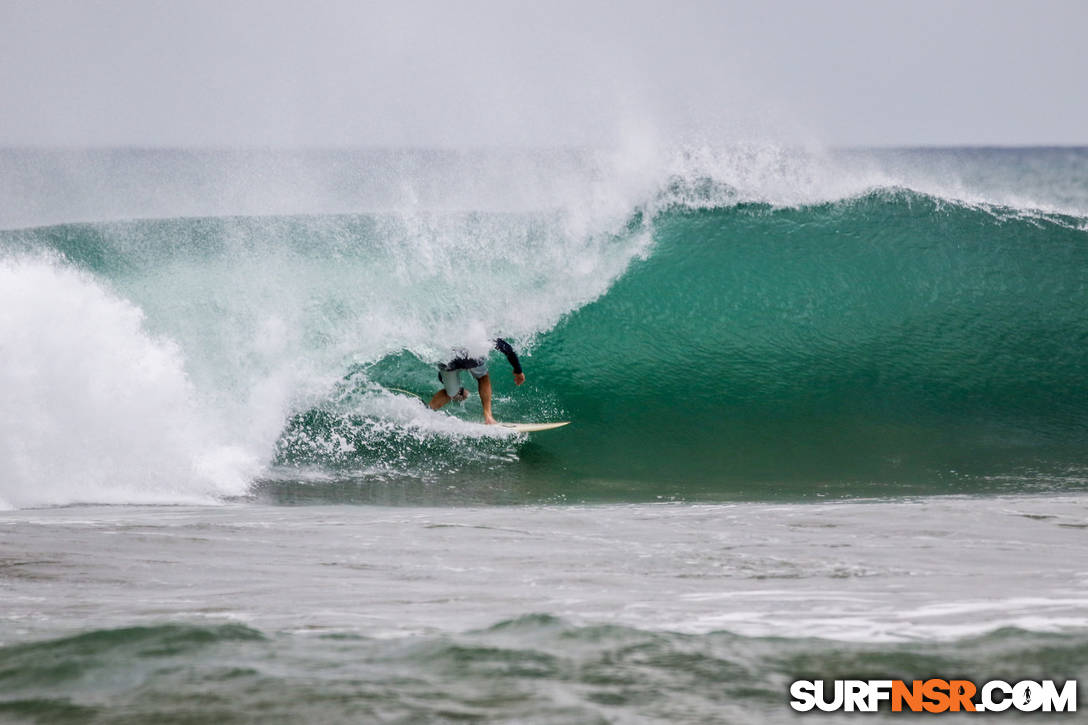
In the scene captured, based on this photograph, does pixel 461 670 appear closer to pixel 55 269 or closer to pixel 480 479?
pixel 480 479

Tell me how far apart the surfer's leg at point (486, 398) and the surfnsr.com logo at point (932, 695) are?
5.04m

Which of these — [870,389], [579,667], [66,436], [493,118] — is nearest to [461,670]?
[579,667]

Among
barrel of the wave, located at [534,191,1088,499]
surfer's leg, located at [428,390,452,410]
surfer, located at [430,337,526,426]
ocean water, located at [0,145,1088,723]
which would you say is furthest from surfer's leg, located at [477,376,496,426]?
barrel of the wave, located at [534,191,1088,499]

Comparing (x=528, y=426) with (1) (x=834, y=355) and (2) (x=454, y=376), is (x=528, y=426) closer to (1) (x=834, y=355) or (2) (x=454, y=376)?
(2) (x=454, y=376)

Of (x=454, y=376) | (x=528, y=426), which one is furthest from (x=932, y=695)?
(x=454, y=376)

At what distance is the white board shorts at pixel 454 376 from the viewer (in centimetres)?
680

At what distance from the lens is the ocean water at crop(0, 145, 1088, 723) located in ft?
6.49

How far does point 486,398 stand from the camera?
6.82m

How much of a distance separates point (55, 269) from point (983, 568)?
240 inches

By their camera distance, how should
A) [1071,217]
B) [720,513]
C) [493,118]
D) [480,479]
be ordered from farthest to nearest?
[493,118], [1071,217], [480,479], [720,513]

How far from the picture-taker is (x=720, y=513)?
4695mm

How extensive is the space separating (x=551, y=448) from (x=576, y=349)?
1572 millimetres

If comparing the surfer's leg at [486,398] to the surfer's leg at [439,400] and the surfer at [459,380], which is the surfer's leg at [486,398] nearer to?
the surfer at [459,380]

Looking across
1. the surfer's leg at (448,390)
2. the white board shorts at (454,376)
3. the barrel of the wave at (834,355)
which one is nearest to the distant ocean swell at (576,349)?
the barrel of the wave at (834,355)
